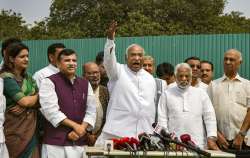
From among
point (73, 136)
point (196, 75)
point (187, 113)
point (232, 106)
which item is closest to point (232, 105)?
point (232, 106)

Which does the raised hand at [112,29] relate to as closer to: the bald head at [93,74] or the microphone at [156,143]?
Answer: the bald head at [93,74]

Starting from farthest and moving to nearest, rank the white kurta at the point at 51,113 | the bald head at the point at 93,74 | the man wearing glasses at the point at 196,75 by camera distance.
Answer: the man wearing glasses at the point at 196,75
the bald head at the point at 93,74
the white kurta at the point at 51,113

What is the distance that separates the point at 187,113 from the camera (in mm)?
6793

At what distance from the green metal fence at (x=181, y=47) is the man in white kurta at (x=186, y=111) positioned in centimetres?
689

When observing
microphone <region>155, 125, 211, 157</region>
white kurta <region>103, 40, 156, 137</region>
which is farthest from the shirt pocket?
microphone <region>155, 125, 211, 157</region>

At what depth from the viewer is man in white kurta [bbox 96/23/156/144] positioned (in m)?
6.71

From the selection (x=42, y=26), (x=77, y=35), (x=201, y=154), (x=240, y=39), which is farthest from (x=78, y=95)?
(x=42, y=26)

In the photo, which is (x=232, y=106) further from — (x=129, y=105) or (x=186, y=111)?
(x=129, y=105)

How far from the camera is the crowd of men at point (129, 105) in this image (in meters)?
6.16

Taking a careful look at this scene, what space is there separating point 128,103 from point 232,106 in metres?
1.34

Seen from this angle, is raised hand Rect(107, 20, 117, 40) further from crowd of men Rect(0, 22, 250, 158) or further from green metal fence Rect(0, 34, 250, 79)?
green metal fence Rect(0, 34, 250, 79)

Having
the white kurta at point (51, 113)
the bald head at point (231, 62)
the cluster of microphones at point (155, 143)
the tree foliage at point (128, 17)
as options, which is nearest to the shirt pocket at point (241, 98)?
the bald head at point (231, 62)

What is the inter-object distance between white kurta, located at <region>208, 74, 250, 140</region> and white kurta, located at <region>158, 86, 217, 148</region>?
14.9 inches

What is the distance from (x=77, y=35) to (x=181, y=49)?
21.5 meters
